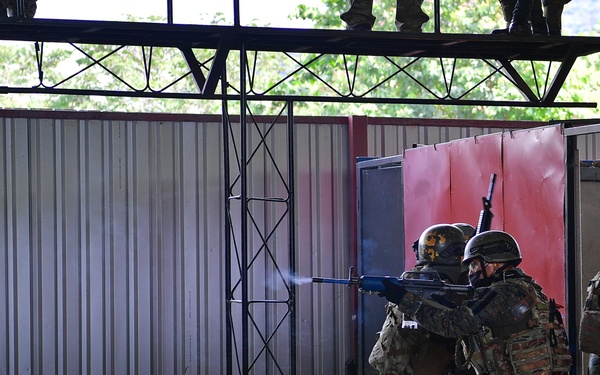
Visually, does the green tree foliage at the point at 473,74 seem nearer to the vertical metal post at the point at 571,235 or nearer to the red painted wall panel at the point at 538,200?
the red painted wall panel at the point at 538,200

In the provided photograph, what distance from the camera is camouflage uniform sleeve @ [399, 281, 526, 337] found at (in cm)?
573

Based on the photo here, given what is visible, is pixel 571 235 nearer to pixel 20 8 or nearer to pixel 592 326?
pixel 592 326

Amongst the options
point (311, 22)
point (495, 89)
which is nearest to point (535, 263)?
point (495, 89)

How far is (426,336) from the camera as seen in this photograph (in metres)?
7.13

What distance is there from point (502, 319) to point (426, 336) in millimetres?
1451

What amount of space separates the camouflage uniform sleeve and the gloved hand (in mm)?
248

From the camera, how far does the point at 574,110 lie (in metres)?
22.8

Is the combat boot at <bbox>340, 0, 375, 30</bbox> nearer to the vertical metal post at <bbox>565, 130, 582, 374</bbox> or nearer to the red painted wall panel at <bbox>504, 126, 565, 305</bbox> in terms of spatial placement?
the red painted wall panel at <bbox>504, 126, 565, 305</bbox>

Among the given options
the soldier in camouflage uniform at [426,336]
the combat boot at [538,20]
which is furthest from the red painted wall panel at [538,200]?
the combat boot at [538,20]

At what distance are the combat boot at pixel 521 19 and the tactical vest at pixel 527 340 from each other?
13.5 feet

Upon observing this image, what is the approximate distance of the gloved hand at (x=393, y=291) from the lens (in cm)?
622

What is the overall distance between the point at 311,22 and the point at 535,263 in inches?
648

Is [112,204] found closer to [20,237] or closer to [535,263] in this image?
[20,237]

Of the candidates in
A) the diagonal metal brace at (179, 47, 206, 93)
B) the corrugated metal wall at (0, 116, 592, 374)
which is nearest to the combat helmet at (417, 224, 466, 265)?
the diagonal metal brace at (179, 47, 206, 93)
